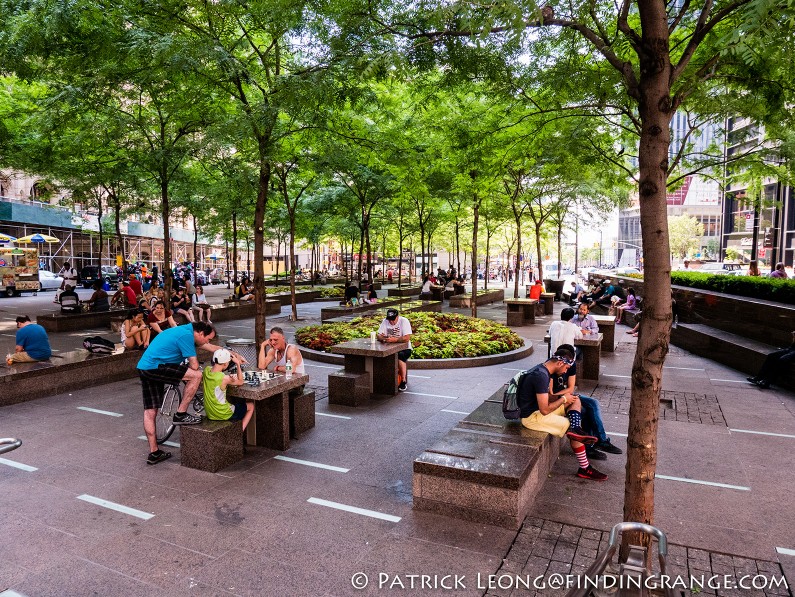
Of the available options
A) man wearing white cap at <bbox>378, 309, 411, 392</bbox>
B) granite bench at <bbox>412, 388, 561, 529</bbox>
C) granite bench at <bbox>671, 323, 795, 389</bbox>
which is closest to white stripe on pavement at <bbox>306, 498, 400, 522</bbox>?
granite bench at <bbox>412, 388, 561, 529</bbox>

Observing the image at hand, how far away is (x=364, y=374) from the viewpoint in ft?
31.5

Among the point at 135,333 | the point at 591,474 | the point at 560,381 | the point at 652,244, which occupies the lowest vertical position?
the point at 591,474

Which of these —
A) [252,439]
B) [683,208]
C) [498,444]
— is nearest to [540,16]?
[498,444]

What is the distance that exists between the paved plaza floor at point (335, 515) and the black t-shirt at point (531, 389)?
0.89m

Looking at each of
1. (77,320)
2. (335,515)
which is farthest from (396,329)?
(77,320)

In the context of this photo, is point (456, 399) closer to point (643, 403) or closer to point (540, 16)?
point (643, 403)

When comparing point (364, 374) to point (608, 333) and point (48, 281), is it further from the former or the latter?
point (48, 281)

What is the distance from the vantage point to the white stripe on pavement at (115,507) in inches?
206

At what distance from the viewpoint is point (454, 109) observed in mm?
15547

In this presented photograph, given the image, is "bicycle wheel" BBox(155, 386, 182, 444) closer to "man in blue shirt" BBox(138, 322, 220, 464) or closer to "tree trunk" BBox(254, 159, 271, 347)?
"man in blue shirt" BBox(138, 322, 220, 464)

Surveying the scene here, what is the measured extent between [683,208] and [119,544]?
5280 inches

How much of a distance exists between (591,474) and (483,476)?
1877mm

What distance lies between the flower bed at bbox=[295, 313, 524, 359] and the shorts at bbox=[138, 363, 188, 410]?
20.4 feet

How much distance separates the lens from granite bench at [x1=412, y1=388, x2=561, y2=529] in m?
4.96
